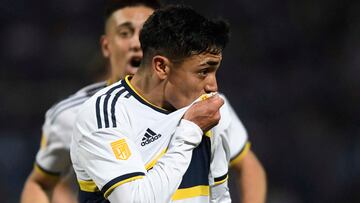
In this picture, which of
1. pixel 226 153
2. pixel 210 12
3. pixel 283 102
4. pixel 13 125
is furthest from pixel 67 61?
pixel 226 153

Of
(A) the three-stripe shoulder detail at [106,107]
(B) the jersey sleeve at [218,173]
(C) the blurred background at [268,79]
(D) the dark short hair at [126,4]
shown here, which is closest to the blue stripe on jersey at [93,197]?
(A) the three-stripe shoulder detail at [106,107]

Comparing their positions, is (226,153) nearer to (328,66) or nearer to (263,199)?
(263,199)

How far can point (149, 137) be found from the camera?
10.2 ft

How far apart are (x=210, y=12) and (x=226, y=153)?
5.57m

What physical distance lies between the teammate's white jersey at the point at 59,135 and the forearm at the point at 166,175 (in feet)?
4.52

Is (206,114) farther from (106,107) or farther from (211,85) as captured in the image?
(106,107)

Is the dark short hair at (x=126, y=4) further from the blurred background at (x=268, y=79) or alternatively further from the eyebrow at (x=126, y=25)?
the blurred background at (x=268, y=79)

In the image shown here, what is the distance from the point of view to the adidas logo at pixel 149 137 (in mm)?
3111

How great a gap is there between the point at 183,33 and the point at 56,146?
1541 millimetres

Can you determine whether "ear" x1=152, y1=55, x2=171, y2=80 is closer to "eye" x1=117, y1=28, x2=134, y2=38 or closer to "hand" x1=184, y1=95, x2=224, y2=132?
"hand" x1=184, y1=95, x2=224, y2=132

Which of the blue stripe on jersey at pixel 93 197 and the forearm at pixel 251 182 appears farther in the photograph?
the forearm at pixel 251 182

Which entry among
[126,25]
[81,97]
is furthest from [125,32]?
[81,97]

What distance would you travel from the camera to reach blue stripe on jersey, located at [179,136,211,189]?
3137 millimetres

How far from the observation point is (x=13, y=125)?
8164 millimetres
